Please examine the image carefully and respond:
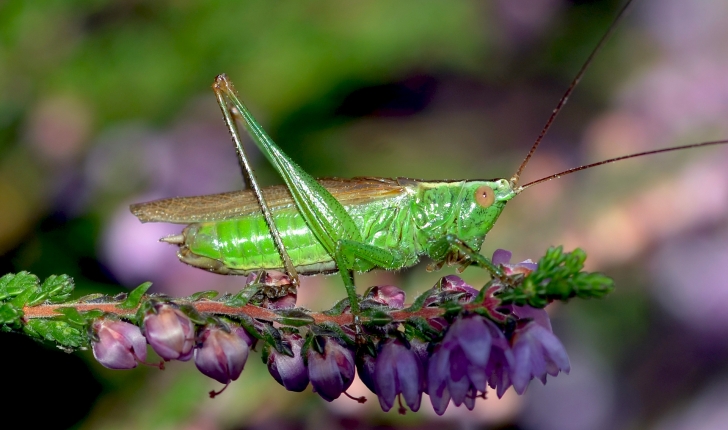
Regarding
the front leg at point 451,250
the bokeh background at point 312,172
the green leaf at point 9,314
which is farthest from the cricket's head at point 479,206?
the green leaf at point 9,314

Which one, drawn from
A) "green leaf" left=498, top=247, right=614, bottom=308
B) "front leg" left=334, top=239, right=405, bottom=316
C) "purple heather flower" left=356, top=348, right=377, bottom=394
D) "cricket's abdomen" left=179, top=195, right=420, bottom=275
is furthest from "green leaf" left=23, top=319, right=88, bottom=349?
"green leaf" left=498, top=247, right=614, bottom=308

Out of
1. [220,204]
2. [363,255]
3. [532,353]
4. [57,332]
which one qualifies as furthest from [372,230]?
[57,332]

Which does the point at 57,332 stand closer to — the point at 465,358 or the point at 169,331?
the point at 169,331

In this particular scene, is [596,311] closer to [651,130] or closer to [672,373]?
[672,373]

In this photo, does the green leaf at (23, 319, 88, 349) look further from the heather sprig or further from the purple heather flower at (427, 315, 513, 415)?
the purple heather flower at (427, 315, 513, 415)

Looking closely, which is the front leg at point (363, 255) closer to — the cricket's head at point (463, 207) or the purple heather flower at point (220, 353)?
the cricket's head at point (463, 207)

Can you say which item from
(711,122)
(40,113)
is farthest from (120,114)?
(711,122)
